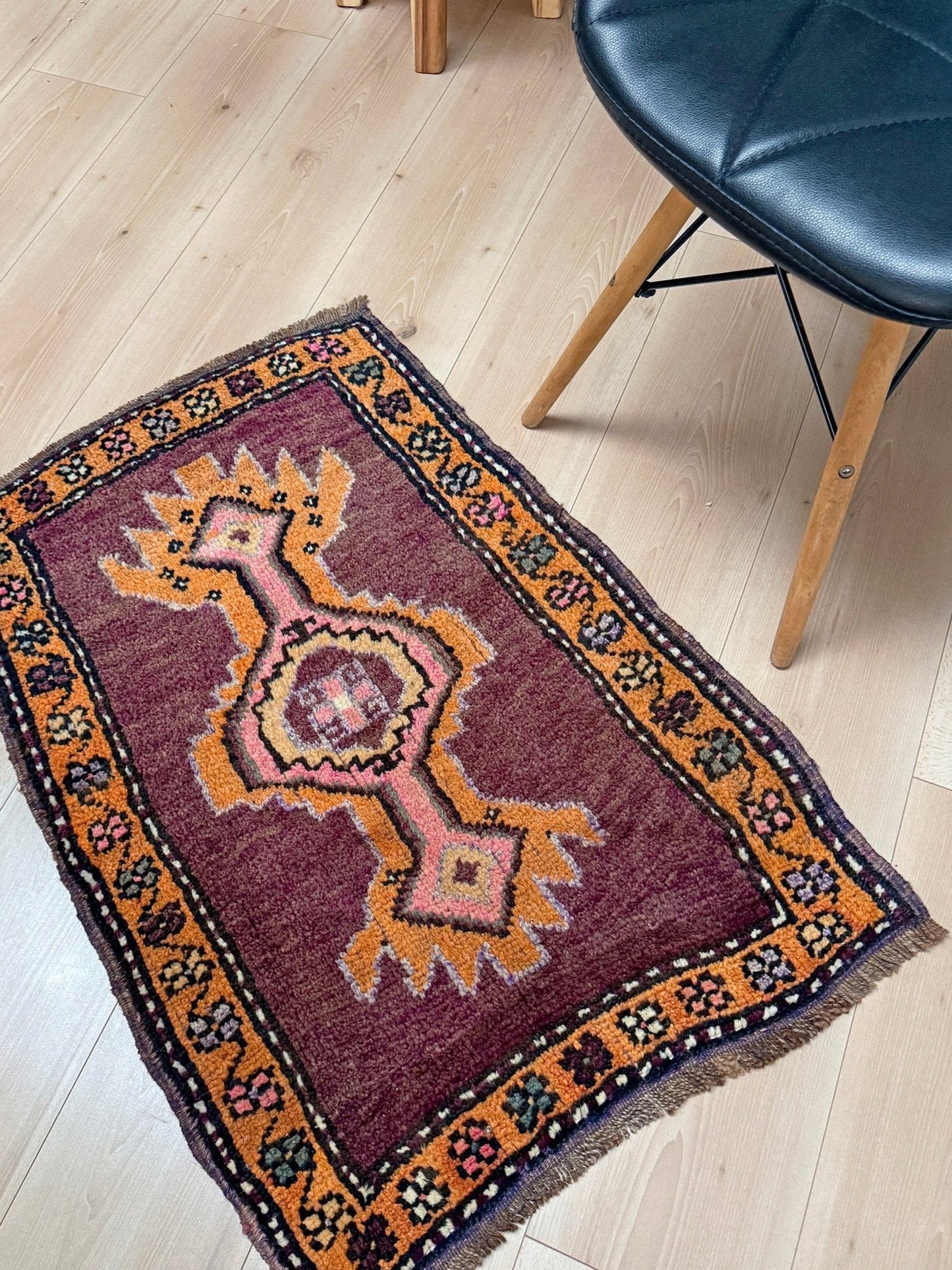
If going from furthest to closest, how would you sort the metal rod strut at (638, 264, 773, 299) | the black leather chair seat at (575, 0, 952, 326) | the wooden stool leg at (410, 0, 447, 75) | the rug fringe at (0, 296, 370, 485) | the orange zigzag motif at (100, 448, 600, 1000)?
the wooden stool leg at (410, 0, 447, 75)
the rug fringe at (0, 296, 370, 485)
the metal rod strut at (638, 264, 773, 299)
the orange zigzag motif at (100, 448, 600, 1000)
the black leather chair seat at (575, 0, 952, 326)

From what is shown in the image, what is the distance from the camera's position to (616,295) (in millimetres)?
1065

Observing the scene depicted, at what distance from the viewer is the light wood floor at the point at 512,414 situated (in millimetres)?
871

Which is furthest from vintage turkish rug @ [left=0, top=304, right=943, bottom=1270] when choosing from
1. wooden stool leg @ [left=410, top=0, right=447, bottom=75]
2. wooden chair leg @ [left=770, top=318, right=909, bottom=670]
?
wooden stool leg @ [left=410, top=0, right=447, bottom=75]

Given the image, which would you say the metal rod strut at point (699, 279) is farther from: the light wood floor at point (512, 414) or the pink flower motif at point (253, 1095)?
the pink flower motif at point (253, 1095)

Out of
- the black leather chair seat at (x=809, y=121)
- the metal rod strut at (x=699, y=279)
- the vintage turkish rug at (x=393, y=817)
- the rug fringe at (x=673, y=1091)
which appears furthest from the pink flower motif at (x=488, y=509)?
the rug fringe at (x=673, y=1091)

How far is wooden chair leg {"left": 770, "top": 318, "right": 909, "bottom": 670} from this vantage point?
0.82 metres

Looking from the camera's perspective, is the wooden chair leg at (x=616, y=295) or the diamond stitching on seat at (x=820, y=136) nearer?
the diamond stitching on seat at (x=820, y=136)

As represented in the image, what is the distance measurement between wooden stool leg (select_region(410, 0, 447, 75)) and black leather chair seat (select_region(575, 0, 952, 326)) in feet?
2.37

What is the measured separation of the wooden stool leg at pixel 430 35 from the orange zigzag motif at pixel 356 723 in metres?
0.73

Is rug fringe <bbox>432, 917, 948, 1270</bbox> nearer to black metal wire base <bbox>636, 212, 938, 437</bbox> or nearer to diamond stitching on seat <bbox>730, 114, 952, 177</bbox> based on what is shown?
black metal wire base <bbox>636, 212, 938, 437</bbox>

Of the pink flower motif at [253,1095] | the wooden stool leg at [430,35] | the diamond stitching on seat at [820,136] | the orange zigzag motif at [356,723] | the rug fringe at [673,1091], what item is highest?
the wooden stool leg at [430,35]

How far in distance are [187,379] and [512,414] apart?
410 millimetres

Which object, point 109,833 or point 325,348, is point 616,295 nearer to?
point 325,348

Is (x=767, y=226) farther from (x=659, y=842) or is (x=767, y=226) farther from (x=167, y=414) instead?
(x=167, y=414)
